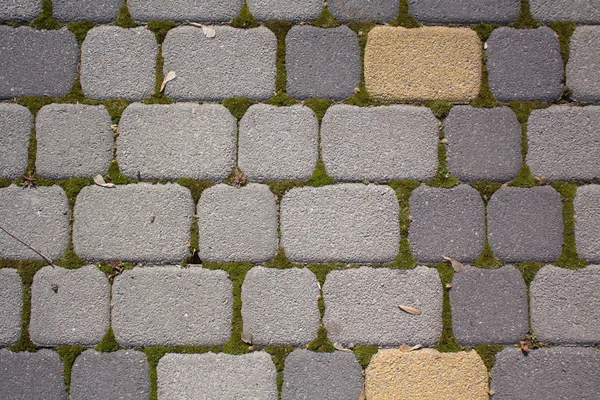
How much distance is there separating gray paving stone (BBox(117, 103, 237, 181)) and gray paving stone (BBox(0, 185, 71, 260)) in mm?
346

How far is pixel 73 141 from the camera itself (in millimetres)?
2211

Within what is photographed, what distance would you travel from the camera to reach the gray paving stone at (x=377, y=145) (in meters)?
2.20

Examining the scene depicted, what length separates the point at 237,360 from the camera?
7.03ft

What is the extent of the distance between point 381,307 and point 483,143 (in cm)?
88

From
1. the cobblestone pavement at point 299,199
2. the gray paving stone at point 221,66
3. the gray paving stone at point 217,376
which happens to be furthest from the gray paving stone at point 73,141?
the gray paving stone at point 217,376

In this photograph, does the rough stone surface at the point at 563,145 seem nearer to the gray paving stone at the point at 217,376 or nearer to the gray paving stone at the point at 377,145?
the gray paving stone at the point at 377,145

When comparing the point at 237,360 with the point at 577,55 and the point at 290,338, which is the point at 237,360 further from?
the point at 577,55

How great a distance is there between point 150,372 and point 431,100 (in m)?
1.77

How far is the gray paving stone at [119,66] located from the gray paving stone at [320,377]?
4.64 feet

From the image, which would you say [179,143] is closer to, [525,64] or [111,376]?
[111,376]

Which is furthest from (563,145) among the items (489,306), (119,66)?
(119,66)

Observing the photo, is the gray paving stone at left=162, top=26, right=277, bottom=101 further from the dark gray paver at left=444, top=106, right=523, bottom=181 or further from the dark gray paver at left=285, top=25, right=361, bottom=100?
the dark gray paver at left=444, top=106, right=523, bottom=181

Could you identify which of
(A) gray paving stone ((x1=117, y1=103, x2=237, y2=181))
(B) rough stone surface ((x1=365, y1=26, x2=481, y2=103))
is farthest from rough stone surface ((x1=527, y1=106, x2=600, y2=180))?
(A) gray paving stone ((x1=117, y1=103, x2=237, y2=181))

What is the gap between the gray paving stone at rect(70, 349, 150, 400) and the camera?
84.1 inches
